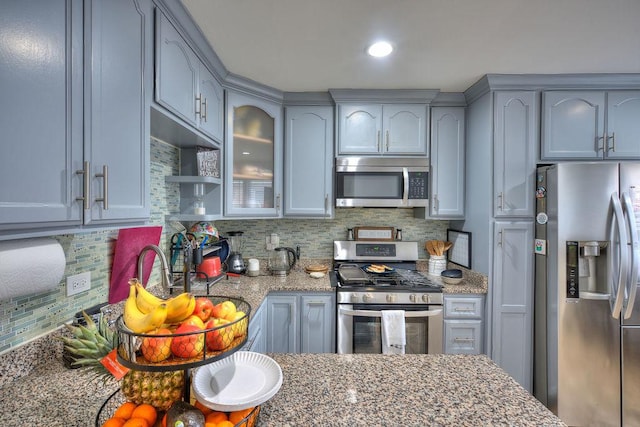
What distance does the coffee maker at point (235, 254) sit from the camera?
239cm

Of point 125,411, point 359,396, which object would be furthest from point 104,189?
point 359,396

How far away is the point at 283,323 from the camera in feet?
7.06

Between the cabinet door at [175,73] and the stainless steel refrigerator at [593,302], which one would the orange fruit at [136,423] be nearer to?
the cabinet door at [175,73]

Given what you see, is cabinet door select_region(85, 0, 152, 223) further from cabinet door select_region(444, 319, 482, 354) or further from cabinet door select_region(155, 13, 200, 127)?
cabinet door select_region(444, 319, 482, 354)

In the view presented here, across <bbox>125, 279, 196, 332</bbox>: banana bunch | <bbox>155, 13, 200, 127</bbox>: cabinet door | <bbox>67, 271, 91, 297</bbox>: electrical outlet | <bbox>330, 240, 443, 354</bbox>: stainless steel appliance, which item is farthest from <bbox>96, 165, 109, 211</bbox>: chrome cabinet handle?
<bbox>330, 240, 443, 354</bbox>: stainless steel appliance

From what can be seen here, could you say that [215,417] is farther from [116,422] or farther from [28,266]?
[28,266]

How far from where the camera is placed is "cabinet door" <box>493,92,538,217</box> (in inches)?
82.5

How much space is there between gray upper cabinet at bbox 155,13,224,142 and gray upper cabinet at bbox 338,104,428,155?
1.05 meters

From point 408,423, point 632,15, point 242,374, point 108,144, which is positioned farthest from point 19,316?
point 632,15

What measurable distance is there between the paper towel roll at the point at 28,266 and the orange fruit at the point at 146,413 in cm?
46

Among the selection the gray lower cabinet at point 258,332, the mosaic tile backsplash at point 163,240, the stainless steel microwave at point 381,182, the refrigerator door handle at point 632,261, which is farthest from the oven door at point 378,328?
the refrigerator door handle at point 632,261

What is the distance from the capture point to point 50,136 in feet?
2.24

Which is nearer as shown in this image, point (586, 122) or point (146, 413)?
point (146, 413)

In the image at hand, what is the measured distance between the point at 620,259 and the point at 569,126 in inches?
40.0
